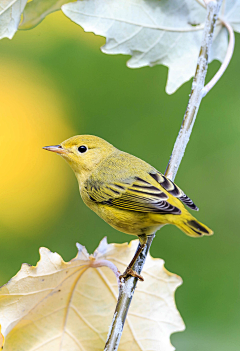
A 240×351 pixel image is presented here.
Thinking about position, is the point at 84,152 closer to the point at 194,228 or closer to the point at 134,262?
the point at 134,262

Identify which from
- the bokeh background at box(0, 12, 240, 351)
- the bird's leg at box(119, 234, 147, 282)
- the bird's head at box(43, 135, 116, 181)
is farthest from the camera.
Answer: the bokeh background at box(0, 12, 240, 351)

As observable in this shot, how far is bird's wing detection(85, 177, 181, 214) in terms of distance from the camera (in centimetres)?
135

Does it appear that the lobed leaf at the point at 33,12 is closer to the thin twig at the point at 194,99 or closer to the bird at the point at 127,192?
the bird at the point at 127,192

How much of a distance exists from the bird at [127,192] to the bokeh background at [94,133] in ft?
4.52

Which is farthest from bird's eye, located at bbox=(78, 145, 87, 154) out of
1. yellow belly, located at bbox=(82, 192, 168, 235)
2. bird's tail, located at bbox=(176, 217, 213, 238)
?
bird's tail, located at bbox=(176, 217, 213, 238)

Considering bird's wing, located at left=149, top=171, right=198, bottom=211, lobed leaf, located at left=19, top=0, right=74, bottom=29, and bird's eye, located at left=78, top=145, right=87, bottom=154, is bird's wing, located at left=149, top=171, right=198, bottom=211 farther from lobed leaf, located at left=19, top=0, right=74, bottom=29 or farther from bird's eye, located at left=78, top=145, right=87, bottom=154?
lobed leaf, located at left=19, top=0, right=74, bottom=29

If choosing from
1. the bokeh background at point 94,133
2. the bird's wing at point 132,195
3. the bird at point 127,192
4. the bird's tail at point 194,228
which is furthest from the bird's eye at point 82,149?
the bokeh background at point 94,133

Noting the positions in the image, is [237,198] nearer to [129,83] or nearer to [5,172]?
[129,83]

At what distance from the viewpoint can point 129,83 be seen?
11.4 feet

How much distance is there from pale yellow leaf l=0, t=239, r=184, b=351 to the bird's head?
0.41 meters

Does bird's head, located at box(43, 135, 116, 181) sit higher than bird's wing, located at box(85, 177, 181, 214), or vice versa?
bird's head, located at box(43, 135, 116, 181)

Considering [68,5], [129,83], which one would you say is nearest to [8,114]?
[129,83]

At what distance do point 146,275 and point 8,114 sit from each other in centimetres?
228

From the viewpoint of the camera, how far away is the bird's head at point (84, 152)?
5.35 ft
